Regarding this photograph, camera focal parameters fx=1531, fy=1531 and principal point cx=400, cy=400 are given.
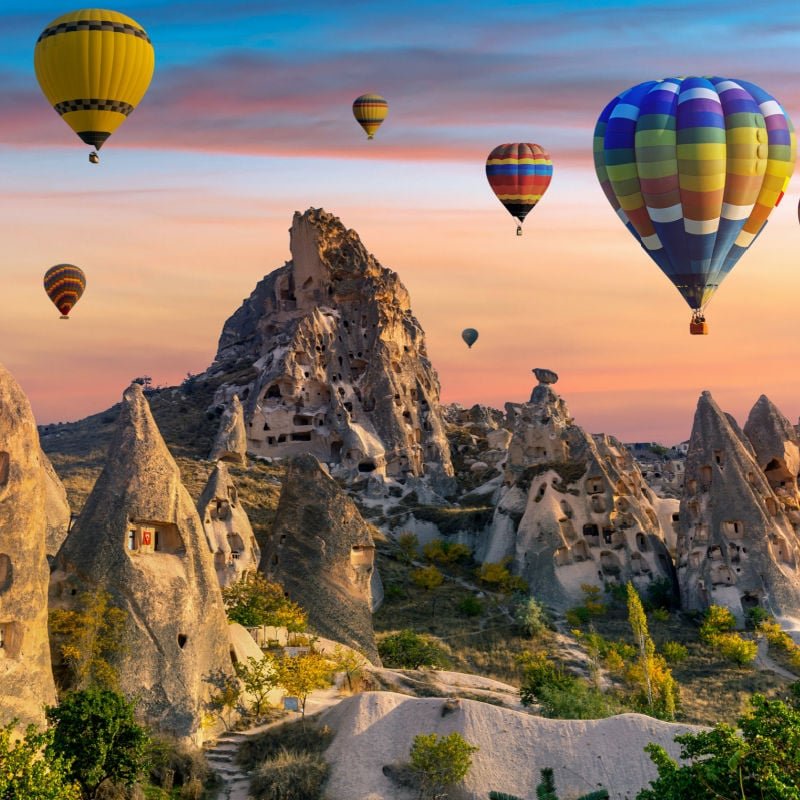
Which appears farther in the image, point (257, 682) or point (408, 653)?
point (408, 653)

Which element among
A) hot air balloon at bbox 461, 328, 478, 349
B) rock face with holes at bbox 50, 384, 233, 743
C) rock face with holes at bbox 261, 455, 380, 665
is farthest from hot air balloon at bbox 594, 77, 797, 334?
hot air balloon at bbox 461, 328, 478, 349

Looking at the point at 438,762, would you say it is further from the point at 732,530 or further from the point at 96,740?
the point at 732,530

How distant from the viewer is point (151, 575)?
39.5 m

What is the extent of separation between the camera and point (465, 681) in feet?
153

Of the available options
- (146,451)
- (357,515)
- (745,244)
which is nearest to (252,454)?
(357,515)

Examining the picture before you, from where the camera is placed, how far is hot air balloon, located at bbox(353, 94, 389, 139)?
274ft

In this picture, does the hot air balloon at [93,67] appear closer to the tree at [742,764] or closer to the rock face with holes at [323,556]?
the rock face with holes at [323,556]

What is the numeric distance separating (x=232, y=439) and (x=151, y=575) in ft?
139

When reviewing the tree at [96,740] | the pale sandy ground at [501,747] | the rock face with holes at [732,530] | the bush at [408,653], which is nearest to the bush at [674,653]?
the rock face with holes at [732,530]

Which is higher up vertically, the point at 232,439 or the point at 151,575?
the point at 232,439

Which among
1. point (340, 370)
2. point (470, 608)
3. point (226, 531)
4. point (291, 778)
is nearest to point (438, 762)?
point (291, 778)

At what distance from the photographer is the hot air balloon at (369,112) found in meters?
83.6

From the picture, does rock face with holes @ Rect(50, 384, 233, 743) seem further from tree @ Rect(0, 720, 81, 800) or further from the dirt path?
tree @ Rect(0, 720, 81, 800)

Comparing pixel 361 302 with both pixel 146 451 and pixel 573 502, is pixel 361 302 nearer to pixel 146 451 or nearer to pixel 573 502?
pixel 573 502
